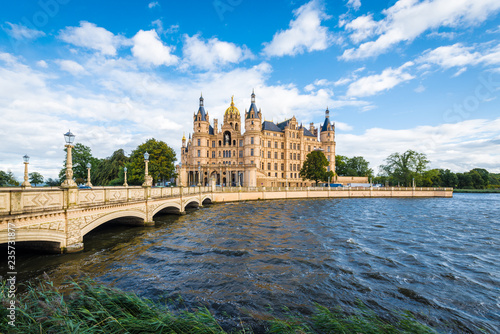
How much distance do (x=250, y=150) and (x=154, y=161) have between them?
2696cm

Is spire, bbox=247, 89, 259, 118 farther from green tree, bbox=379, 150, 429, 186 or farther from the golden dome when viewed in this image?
green tree, bbox=379, 150, 429, 186

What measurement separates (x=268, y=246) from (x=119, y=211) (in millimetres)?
9809

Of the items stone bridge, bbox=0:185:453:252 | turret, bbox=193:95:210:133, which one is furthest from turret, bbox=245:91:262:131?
stone bridge, bbox=0:185:453:252

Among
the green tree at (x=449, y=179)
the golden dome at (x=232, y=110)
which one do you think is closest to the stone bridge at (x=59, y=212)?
the golden dome at (x=232, y=110)

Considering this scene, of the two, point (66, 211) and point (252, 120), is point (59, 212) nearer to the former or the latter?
point (66, 211)

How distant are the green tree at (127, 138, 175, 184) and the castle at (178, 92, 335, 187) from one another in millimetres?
8841

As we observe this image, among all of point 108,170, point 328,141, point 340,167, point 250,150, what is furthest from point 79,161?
point 340,167

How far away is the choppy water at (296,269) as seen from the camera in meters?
8.27

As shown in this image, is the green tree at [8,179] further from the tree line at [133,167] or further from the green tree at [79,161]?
the green tree at [79,161]

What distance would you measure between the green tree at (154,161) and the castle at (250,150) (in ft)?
29.0

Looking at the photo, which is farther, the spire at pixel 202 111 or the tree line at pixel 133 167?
the spire at pixel 202 111

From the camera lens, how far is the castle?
65312 mm

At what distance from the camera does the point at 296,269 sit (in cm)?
1139

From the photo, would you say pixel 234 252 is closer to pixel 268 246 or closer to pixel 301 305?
pixel 268 246
